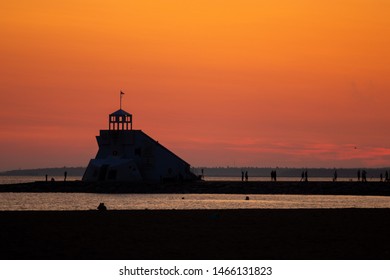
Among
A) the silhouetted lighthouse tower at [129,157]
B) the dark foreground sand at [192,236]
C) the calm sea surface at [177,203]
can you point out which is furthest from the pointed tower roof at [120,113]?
the dark foreground sand at [192,236]

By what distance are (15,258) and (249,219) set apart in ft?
44.9

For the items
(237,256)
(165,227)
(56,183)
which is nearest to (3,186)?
(56,183)

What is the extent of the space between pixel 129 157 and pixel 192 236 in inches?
3468

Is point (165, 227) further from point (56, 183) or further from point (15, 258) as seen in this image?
point (56, 183)

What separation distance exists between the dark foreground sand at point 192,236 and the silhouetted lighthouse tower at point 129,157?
253ft

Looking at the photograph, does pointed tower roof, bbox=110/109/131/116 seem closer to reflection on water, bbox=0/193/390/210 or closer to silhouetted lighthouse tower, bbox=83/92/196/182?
silhouetted lighthouse tower, bbox=83/92/196/182

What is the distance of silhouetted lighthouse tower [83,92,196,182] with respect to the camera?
112m

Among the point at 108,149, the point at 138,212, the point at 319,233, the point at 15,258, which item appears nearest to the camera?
the point at 15,258

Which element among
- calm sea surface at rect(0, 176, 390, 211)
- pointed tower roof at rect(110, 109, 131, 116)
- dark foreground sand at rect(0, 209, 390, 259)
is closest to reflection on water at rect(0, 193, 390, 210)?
calm sea surface at rect(0, 176, 390, 211)

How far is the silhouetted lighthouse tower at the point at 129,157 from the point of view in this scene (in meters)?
112

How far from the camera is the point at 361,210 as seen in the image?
129ft

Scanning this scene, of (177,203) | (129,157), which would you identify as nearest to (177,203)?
(177,203)

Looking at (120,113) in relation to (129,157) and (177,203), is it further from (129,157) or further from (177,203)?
(177,203)

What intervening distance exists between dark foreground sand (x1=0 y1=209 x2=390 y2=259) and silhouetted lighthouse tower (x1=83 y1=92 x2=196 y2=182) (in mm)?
77254
